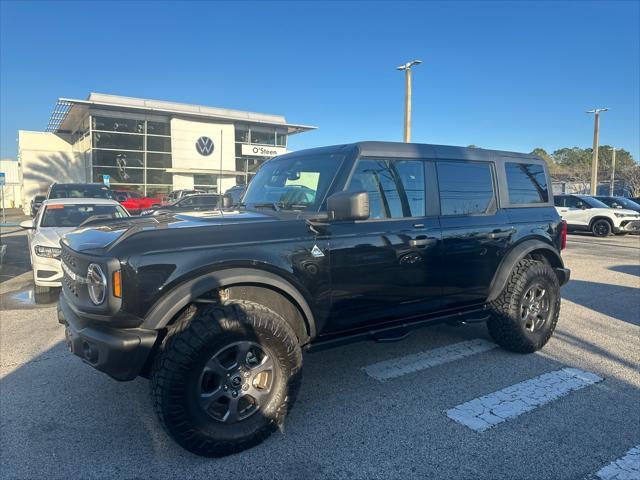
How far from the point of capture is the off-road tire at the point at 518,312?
4453 mm

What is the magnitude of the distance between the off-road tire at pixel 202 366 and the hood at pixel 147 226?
1.88ft

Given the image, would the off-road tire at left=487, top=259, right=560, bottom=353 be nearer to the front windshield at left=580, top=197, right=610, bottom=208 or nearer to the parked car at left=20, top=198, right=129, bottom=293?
the parked car at left=20, top=198, right=129, bottom=293

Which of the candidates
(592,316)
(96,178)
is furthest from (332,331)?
(96,178)

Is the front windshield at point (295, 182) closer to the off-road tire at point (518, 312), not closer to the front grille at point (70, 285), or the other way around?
the front grille at point (70, 285)

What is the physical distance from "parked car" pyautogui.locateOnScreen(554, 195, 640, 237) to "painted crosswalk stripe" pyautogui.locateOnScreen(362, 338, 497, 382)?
15.3 metres

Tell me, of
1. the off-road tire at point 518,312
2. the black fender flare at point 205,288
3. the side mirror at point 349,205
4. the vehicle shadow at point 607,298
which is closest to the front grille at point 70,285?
the black fender flare at point 205,288

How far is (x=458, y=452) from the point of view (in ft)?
9.53

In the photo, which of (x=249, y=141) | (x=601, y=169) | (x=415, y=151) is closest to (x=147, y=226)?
(x=415, y=151)

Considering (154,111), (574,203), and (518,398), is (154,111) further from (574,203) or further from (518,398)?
(518,398)

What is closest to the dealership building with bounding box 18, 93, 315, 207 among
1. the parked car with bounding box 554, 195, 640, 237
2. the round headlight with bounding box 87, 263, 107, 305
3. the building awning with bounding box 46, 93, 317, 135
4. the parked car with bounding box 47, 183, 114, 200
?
the building awning with bounding box 46, 93, 317, 135

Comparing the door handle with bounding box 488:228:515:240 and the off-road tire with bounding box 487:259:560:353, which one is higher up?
the door handle with bounding box 488:228:515:240

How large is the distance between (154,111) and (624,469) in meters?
35.7

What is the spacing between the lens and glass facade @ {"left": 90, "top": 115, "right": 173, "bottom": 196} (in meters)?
32.8

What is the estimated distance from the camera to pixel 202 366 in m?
2.77
